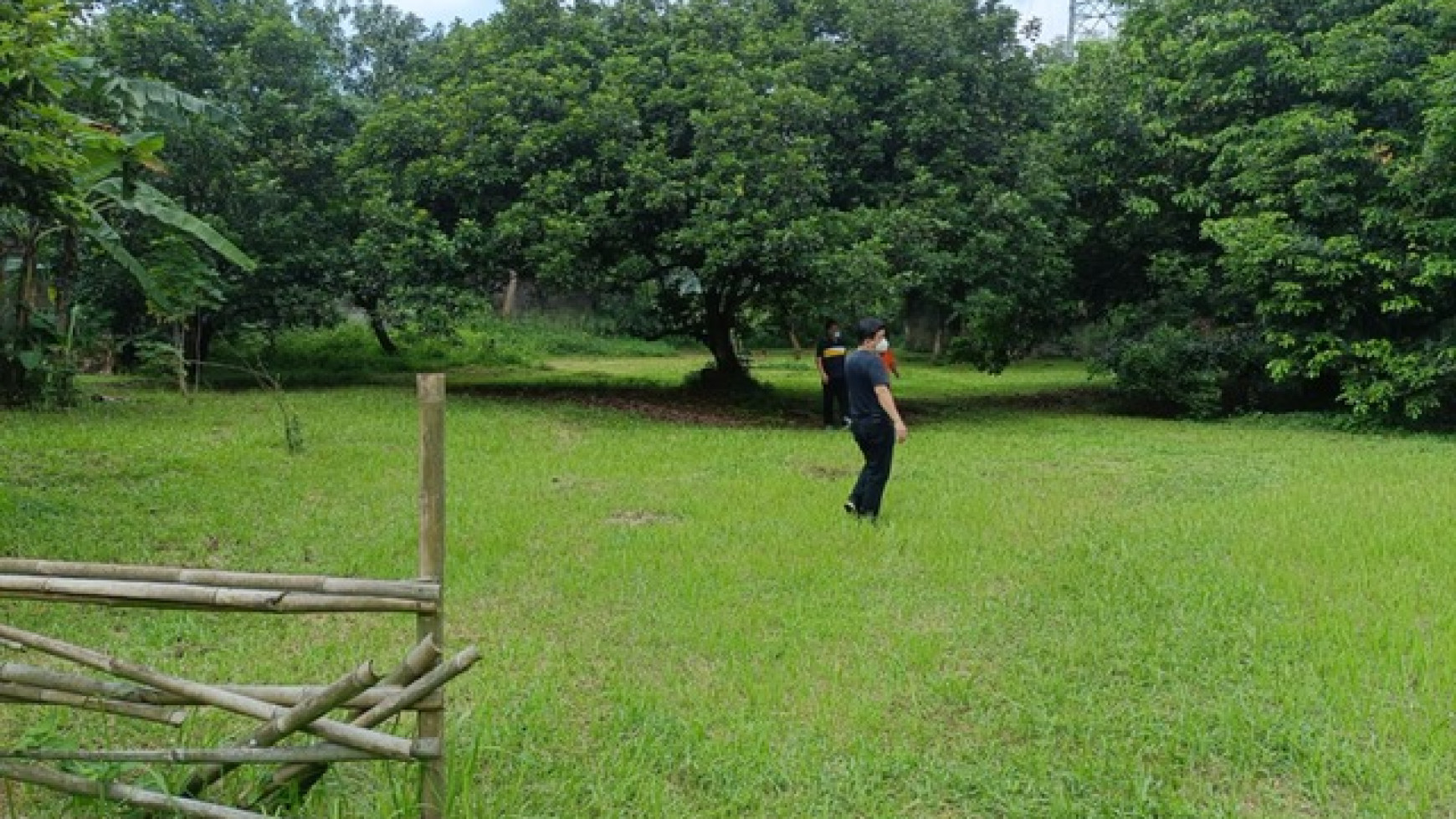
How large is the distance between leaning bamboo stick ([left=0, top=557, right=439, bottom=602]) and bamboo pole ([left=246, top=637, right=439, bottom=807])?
143 millimetres

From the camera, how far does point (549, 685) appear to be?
13.3ft

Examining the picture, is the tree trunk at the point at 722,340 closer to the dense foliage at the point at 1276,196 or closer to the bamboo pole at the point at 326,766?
the dense foliage at the point at 1276,196

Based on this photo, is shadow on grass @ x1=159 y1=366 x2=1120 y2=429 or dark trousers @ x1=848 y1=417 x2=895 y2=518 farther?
shadow on grass @ x1=159 y1=366 x2=1120 y2=429

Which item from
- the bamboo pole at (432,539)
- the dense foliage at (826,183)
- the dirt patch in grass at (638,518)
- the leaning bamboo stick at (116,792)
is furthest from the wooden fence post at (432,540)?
the dense foliage at (826,183)

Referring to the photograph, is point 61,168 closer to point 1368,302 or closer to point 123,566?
point 123,566

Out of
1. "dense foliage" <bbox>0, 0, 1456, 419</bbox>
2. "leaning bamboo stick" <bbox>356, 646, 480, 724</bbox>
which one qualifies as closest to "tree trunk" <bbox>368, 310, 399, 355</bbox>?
"dense foliage" <bbox>0, 0, 1456, 419</bbox>

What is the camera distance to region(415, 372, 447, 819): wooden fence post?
2.76 meters

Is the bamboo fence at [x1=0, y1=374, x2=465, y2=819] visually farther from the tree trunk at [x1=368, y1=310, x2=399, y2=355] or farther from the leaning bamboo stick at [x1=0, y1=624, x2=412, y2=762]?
the tree trunk at [x1=368, y1=310, x2=399, y2=355]

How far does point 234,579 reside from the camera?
2.77 metres

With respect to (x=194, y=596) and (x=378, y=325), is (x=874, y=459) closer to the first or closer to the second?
(x=194, y=596)

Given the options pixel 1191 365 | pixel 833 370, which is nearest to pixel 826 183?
pixel 833 370

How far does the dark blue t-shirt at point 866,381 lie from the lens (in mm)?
6938

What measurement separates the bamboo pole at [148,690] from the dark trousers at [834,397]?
9975 mm

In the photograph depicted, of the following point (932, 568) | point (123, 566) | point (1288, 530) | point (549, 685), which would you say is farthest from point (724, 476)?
point (123, 566)
